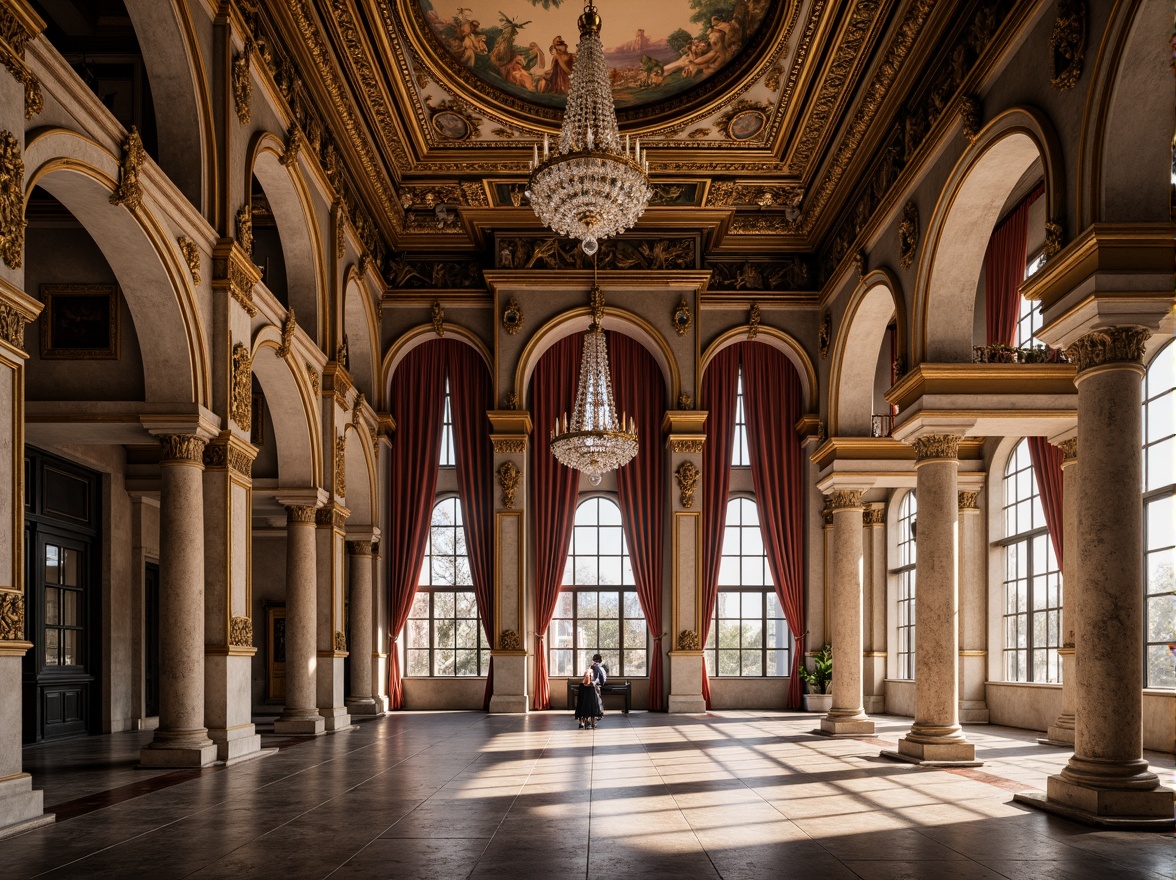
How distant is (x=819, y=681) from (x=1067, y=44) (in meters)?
13.8

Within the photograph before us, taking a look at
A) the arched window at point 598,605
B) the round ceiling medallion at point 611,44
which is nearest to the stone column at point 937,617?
the round ceiling medallion at point 611,44

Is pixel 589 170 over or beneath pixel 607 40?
beneath

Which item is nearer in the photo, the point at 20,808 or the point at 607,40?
the point at 20,808

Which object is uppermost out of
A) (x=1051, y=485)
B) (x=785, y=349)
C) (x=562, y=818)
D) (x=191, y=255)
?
(x=785, y=349)

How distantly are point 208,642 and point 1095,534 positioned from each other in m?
8.70

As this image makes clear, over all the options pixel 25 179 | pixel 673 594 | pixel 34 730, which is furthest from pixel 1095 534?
pixel 34 730

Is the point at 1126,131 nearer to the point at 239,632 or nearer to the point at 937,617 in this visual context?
the point at 937,617

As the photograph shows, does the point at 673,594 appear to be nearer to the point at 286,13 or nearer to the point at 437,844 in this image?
the point at 286,13

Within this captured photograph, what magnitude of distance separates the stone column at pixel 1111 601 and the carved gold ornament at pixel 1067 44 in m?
2.27

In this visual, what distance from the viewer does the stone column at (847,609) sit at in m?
16.8

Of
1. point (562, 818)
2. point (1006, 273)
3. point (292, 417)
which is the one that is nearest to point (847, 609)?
point (1006, 273)

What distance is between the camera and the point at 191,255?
36.0ft

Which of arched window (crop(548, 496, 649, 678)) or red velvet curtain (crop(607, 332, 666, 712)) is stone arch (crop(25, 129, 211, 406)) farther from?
arched window (crop(548, 496, 649, 678))

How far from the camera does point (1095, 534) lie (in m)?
8.78
